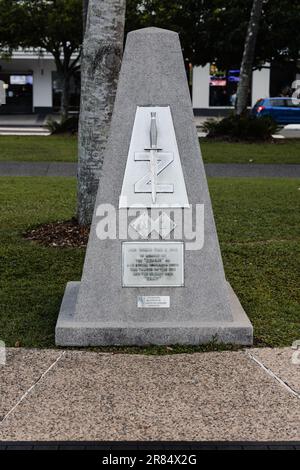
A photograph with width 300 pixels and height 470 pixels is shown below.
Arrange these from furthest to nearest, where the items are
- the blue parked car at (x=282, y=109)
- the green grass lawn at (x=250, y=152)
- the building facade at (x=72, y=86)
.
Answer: the building facade at (x=72, y=86)
the blue parked car at (x=282, y=109)
the green grass lawn at (x=250, y=152)

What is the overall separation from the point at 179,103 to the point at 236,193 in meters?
7.22

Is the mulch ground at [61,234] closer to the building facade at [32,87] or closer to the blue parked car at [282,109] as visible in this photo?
the blue parked car at [282,109]

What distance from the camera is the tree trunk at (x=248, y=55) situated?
2369cm

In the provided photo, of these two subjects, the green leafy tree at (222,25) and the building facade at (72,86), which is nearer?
the green leafy tree at (222,25)

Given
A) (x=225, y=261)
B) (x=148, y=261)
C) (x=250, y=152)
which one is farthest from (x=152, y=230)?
(x=250, y=152)

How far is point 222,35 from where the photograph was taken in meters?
28.4

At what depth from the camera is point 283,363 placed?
512 cm

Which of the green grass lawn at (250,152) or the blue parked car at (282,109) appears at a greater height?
the blue parked car at (282,109)

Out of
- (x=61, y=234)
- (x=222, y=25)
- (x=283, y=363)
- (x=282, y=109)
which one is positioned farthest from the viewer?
(x=282, y=109)

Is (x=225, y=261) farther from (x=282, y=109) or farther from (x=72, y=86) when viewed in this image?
(x=72, y=86)

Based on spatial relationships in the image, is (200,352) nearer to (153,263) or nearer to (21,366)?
(153,263)

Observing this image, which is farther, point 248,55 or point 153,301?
point 248,55

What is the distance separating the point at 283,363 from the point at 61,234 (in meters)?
4.12

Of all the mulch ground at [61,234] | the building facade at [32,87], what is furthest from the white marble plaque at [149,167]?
the building facade at [32,87]
